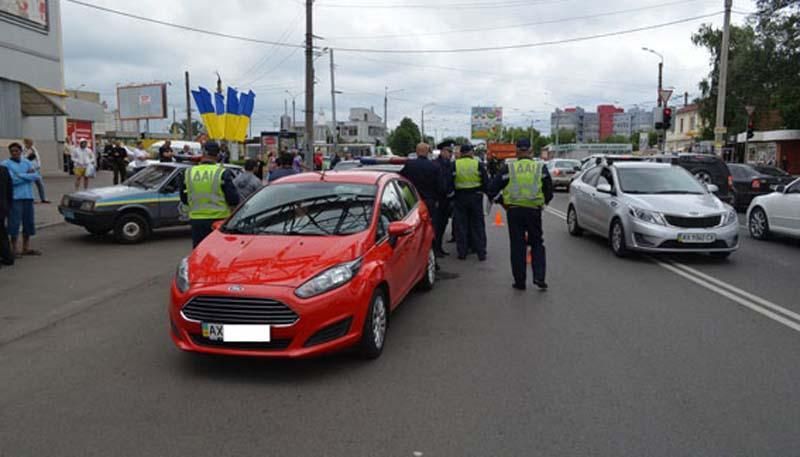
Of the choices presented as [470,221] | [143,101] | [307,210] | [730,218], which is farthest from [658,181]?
[143,101]

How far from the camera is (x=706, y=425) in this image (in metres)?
3.98

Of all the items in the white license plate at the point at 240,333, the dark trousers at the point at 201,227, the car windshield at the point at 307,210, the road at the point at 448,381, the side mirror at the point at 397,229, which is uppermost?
the car windshield at the point at 307,210

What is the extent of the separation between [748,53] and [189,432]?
3590 cm

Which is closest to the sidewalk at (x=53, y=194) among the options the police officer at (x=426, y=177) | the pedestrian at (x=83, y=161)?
the pedestrian at (x=83, y=161)

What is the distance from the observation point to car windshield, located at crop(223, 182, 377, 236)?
5.72 meters

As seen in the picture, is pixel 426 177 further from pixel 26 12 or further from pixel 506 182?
pixel 26 12

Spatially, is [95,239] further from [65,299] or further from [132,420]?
[132,420]

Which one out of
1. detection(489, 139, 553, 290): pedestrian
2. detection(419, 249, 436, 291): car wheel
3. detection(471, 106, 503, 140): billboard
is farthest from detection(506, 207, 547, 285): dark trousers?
detection(471, 106, 503, 140): billboard

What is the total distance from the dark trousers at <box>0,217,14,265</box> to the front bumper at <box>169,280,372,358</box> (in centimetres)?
582

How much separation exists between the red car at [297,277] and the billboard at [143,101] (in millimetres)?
65771

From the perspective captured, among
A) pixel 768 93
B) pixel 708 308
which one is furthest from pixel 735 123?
pixel 708 308

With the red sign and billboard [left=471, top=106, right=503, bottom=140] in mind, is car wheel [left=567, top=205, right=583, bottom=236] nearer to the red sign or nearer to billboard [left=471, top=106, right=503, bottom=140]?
the red sign

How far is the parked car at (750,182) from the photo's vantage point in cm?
1808

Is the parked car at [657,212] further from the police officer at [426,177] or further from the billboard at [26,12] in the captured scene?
the billboard at [26,12]
